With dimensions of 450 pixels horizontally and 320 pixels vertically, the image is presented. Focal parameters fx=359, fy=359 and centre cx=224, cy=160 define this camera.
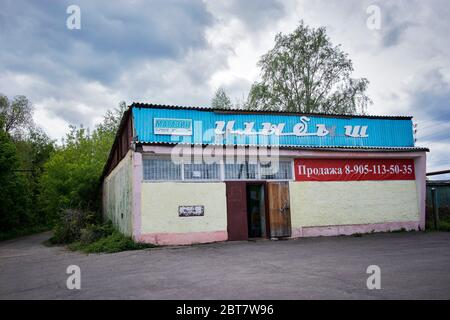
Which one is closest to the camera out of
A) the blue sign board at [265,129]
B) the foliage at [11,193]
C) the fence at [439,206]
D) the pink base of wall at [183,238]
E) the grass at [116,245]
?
the grass at [116,245]

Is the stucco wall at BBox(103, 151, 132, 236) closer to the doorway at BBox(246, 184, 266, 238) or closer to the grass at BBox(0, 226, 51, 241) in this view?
the doorway at BBox(246, 184, 266, 238)

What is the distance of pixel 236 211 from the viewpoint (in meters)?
13.6

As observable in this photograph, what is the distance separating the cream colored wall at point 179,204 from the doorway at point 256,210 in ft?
5.95

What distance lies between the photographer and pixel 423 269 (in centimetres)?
712

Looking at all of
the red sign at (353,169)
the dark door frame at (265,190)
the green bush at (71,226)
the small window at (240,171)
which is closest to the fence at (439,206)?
the red sign at (353,169)

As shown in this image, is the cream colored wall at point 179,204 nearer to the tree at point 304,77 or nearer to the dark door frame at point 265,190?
the dark door frame at point 265,190

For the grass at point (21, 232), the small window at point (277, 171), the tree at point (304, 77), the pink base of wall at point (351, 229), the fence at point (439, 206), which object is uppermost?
the tree at point (304, 77)

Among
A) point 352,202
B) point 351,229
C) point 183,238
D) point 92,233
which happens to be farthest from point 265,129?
point 92,233

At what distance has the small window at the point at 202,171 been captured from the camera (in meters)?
13.2

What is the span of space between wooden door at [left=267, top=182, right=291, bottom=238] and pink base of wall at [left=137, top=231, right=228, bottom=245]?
199 centimetres

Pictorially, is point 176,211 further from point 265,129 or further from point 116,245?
point 265,129

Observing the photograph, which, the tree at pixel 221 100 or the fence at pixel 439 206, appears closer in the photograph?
the fence at pixel 439 206

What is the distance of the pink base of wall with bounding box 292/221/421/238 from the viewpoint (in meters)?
14.3

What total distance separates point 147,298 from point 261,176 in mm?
9282
